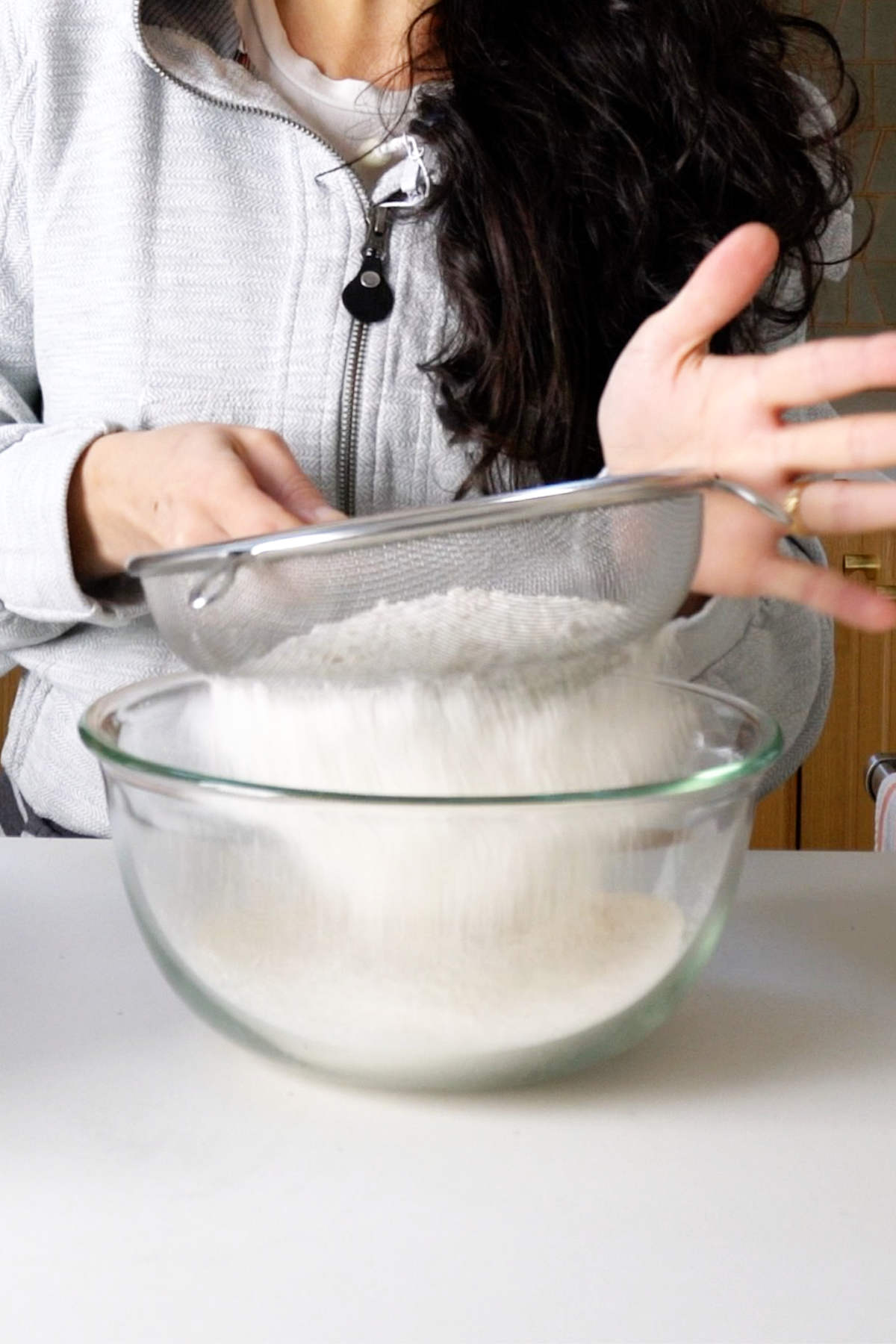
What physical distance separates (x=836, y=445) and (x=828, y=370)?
1.0 inches

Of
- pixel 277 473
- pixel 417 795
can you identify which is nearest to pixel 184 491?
pixel 277 473

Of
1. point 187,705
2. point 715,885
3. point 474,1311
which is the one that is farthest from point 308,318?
point 474,1311

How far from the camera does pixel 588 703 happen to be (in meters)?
0.44

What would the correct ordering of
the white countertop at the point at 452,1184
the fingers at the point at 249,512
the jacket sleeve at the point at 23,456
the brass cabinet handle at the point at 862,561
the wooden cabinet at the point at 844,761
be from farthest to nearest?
the wooden cabinet at the point at 844,761 → the brass cabinet handle at the point at 862,561 → the jacket sleeve at the point at 23,456 → the fingers at the point at 249,512 → the white countertop at the point at 452,1184

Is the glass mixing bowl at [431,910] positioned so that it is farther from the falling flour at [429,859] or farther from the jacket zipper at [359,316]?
the jacket zipper at [359,316]

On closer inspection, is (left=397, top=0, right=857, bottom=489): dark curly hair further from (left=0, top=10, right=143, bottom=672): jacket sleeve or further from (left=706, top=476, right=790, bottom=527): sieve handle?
(left=706, top=476, right=790, bottom=527): sieve handle

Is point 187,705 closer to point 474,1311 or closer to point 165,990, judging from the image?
point 165,990

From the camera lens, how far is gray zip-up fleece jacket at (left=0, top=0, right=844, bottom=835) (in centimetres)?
85

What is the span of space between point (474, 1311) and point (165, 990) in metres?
0.22

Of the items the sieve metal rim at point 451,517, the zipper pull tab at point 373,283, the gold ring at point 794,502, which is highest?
the zipper pull tab at point 373,283

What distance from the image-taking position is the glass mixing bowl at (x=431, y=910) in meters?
0.39

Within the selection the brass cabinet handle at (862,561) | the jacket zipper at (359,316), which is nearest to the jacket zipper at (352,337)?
the jacket zipper at (359,316)

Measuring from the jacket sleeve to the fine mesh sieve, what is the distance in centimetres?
29

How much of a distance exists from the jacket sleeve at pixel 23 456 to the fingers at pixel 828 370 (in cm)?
40
